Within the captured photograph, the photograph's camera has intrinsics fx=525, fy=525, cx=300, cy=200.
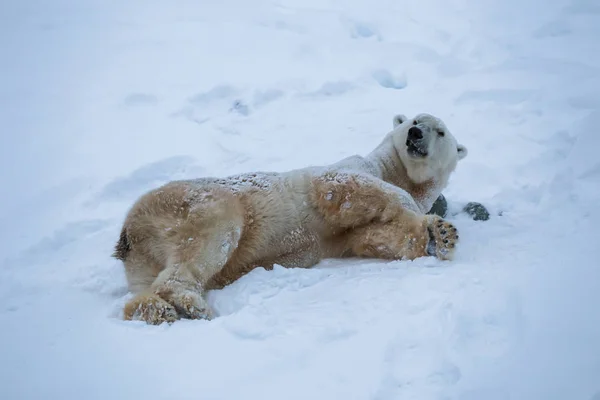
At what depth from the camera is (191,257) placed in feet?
10.7

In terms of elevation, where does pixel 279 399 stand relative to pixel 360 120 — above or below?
above

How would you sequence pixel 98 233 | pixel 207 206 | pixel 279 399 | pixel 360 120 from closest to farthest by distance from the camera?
pixel 279 399 → pixel 207 206 → pixel 98 233 → pixel 360 120

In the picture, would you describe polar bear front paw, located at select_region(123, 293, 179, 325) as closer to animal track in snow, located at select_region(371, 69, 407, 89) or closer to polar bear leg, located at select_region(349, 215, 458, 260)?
polar bear leg, located at select_region(349, 215, 458, 260)

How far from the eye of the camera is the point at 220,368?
7.12 ft

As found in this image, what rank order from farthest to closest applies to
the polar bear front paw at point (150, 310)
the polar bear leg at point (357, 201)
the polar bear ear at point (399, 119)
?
the polar bear ear at point (399, 119), the polar bear leg at point (357, 201), the polar bear front paw at point (150, 310)

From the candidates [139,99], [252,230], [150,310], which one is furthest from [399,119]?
[139,99]

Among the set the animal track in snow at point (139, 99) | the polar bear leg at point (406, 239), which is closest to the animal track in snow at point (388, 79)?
the animal track in snow at point (139, 99)

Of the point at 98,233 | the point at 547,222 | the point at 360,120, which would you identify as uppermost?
the point at 547,222

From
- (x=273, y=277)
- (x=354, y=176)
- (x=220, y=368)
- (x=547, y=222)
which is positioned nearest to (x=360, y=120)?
(x=354, y=176)

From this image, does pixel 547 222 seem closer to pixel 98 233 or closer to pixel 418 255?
pixel 418 255

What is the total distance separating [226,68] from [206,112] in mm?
1327

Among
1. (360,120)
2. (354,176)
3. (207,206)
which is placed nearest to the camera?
(207,206)

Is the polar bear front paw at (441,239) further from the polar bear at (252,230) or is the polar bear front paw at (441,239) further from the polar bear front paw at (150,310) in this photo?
the polar bear front paw at (150,310)

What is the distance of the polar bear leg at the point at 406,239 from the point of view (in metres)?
3.42
